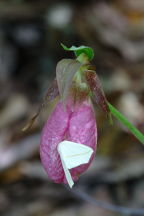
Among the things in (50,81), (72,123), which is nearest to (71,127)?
(72,123)

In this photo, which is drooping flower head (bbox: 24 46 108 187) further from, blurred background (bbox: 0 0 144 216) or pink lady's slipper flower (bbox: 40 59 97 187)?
blurred background (bbox: 0 0 144 216)

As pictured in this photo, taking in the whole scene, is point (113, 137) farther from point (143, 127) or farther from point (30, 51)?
point (30, 51)

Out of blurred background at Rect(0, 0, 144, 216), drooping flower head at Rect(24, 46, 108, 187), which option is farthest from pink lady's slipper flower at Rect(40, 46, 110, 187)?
blurred background at Rect(0, 0, 144, 216)

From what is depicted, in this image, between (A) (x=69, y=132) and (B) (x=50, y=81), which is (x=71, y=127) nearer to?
(A) (x=69, y=132)

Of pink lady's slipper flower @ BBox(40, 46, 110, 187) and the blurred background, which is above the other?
pink lady's slipper flower @ BBox(40, 46, 110, 187)

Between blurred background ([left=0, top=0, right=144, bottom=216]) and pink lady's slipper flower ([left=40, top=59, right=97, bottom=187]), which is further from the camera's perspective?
blurred background ([left=0, top=0, right=144, bottom=216])

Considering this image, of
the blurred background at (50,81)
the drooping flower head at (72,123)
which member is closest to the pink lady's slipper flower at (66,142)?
the drooping flower head at (72,123)

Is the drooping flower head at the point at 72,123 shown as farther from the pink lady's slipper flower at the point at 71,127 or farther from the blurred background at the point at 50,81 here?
the blurred background at the point at 50,81

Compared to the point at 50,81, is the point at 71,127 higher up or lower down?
higher up

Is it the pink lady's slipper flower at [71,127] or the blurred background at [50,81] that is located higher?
the pink lady's slipper flower at [71,127]
